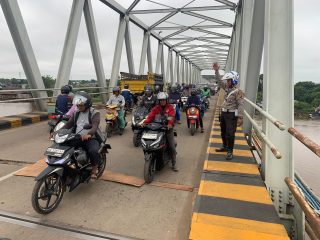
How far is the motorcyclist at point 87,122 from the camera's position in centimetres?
397

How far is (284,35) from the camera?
3.37 m

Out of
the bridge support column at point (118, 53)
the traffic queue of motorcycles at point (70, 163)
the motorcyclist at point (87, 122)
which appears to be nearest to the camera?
the traffic queue of motorcycles at point (70, 163)

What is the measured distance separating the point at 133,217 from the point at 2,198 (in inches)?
73.0

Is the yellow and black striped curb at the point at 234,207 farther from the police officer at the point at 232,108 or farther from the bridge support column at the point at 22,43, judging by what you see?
the bridge support column at the point at 22,43

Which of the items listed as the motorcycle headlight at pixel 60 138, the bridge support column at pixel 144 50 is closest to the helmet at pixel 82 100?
the motorcycle headlight at pixel 60 138

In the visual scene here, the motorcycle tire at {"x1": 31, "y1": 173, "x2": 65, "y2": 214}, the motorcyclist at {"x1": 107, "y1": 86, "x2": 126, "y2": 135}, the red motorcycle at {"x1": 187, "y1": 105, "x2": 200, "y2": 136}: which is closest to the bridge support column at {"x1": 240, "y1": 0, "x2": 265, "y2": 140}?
the red motorcycle at {"x1": 187, "y1": 105, "x2": 200, "y2": 136}

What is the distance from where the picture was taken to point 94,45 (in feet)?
46.4

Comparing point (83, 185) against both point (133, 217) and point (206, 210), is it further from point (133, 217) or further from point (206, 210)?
point (206, 210)

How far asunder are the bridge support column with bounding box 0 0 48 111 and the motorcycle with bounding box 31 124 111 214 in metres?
7.14

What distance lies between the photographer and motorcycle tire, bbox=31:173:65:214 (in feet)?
10.4

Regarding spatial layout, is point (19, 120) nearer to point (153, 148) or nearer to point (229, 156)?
point (153, 148)

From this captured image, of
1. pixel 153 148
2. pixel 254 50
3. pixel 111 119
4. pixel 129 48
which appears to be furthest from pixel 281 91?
pixel 129 48

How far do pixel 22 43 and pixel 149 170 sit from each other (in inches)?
301

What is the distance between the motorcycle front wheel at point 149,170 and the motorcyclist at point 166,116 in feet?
1.89
